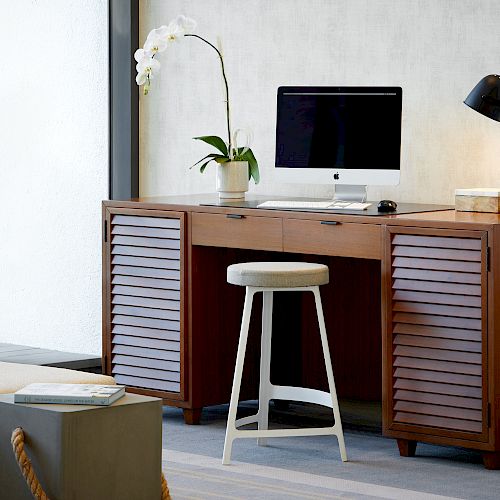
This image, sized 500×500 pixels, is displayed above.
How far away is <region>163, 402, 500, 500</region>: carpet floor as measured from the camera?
3705 mm

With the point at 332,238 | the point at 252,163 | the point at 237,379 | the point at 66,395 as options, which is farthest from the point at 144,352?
the point at 66,395

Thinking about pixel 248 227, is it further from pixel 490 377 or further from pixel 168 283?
pixel 490 377

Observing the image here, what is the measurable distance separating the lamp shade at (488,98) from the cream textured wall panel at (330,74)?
0.35 m

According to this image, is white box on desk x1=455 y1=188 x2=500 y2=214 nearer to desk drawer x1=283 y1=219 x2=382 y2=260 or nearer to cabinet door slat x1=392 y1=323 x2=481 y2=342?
desk drawer x1=283 y1=219 x2=382 y2=260

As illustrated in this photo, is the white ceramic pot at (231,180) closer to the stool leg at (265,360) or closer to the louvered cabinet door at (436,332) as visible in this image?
the stool leg at (265,360)

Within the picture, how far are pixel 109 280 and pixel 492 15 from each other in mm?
1748

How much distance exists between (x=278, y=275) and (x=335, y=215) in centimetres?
32

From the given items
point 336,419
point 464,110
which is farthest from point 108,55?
point 336,419

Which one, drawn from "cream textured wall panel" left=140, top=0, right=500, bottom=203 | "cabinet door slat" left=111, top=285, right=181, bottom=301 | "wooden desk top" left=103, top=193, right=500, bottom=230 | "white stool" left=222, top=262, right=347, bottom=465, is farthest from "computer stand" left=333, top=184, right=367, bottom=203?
"cabinet door slat" left=111, top=285, right=181, bottom=301

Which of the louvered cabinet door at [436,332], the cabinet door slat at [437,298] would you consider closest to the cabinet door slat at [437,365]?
the louvered cabinet door at [436,332]

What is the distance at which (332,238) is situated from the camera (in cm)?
419

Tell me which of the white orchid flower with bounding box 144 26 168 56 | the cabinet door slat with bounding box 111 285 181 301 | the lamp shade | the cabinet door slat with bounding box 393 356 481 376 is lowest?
the cabinet door slat with bounding box 393 356 481 376

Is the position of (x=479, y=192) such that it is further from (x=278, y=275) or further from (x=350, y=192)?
(x=278, y=275)

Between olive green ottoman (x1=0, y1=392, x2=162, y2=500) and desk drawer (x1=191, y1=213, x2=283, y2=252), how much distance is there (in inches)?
53.5
